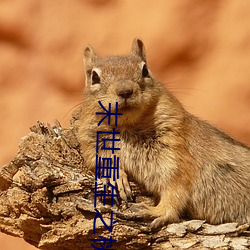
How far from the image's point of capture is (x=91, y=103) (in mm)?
1508

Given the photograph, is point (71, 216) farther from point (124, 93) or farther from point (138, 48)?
point (138, 48)

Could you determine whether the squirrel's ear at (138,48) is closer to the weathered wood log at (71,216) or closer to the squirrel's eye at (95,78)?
the squirrel's eye at (95,78)

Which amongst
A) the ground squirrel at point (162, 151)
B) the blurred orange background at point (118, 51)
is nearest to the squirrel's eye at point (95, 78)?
the ground squirrel at point (162, 151)

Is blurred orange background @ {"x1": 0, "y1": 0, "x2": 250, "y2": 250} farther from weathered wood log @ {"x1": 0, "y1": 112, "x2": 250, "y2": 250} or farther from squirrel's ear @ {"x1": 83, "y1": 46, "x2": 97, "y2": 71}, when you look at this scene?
weathered wood log @ {"x1": 0, "y1": 112, "x2": 250, "y2": 250}

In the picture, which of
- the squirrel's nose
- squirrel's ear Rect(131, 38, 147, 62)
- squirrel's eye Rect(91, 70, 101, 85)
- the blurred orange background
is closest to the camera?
the squirrel's nose

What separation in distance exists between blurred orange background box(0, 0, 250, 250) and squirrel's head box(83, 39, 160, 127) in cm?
79

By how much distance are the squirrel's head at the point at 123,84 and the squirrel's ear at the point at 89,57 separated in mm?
12

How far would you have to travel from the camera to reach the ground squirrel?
4.70 ft

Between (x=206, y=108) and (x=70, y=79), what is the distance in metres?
0.63

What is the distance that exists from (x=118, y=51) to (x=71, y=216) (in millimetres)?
1154

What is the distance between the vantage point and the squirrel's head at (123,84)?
1.37m

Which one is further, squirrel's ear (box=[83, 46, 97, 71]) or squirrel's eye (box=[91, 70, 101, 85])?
squirrel's ear (box=[83, 46, 97, 71])

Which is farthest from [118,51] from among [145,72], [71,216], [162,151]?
[71,216]

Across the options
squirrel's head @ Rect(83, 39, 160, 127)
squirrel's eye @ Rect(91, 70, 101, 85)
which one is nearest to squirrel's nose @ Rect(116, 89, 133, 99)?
squirrel's head @ Rect(83, 39, 160, 127)
